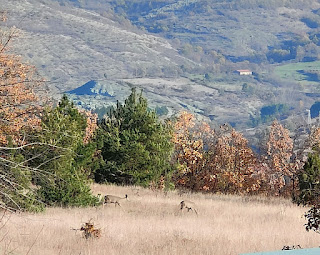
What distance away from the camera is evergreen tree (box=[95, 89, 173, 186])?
26.9m

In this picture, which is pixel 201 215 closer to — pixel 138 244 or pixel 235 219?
pixel 235 219

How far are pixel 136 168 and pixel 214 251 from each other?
1622 centimetres

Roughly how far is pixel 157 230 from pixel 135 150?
42.3 ft

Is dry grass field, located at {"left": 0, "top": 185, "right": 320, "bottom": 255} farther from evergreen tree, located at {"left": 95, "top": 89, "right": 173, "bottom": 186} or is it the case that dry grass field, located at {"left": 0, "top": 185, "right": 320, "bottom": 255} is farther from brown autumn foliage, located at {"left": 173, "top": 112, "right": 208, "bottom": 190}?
brown autumn foliage, located at {"left": 173, "top": 112, "right": 208, "bottom": 190}

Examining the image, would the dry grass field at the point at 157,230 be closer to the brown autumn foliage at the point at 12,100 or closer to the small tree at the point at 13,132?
the small tree at the point at 13,132

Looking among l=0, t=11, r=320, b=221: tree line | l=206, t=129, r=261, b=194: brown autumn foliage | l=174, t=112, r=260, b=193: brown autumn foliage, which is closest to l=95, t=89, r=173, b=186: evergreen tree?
l=0, t=11, r=320, b=221: tree line

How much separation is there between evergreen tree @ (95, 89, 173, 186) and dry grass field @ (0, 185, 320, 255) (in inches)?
220

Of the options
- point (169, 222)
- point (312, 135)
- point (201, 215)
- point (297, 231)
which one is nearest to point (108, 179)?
point (201, 215)

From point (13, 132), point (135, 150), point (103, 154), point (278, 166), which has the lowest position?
point (278, 166)

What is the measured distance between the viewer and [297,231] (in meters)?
14.7

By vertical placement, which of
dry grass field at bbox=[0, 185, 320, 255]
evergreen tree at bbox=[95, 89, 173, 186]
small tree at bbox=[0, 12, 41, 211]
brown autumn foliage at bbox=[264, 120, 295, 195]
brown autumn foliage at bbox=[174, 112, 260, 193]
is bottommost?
brown autumn foliage at bbox=[264, 120, 295, 195]

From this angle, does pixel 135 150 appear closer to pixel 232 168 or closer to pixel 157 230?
pixel 157 230

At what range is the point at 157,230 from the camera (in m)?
13.9

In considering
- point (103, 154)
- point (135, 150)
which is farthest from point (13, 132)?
point (103, 154)
